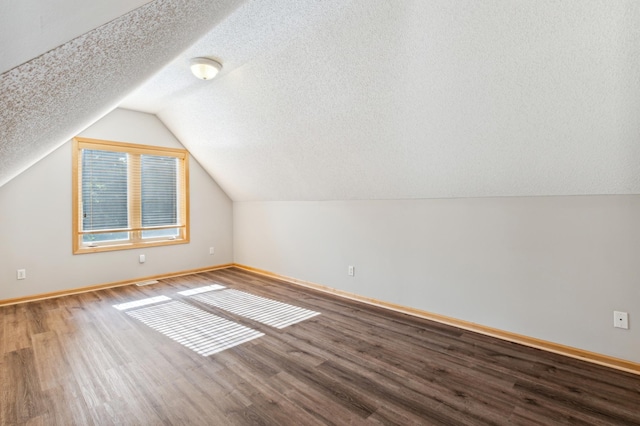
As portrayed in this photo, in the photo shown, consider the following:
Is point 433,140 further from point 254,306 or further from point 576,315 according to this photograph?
point 254,306

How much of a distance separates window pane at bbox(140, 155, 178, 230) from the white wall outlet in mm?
5437

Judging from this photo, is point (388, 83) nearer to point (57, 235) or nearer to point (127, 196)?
point (127, 196)

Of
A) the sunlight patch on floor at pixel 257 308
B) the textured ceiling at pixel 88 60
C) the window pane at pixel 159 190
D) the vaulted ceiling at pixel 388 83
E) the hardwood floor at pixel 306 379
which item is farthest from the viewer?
the window pane at pixel 159 190

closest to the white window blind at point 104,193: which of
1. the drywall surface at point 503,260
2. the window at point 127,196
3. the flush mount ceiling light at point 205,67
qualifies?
the window at point 127,196

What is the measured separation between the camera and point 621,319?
2.29 metres

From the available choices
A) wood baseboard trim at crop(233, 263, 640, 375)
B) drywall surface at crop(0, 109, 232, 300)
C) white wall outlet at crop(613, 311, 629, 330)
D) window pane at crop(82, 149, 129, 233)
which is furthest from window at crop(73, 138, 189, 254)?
white wall outlet at crop(613, 311, 629, 330)

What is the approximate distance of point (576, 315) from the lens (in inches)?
97.4

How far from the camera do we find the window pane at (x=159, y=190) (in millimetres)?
4969

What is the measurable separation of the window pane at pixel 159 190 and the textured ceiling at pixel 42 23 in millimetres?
4748

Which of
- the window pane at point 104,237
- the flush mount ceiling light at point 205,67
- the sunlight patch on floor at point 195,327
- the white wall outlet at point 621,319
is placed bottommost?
the sunlight patch on floor at point 195,327

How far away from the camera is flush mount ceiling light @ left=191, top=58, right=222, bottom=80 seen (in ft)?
9.82

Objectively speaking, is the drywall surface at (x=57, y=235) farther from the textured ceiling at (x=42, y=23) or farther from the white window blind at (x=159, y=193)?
the textured ceiling at (x=42, y=23)

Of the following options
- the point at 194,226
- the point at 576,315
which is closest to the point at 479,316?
the point at 576,315

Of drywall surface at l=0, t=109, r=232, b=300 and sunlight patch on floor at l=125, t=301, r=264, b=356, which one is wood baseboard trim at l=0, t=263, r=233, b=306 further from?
sunlight patch on floor at l=125, t=301, r=264, b=356
